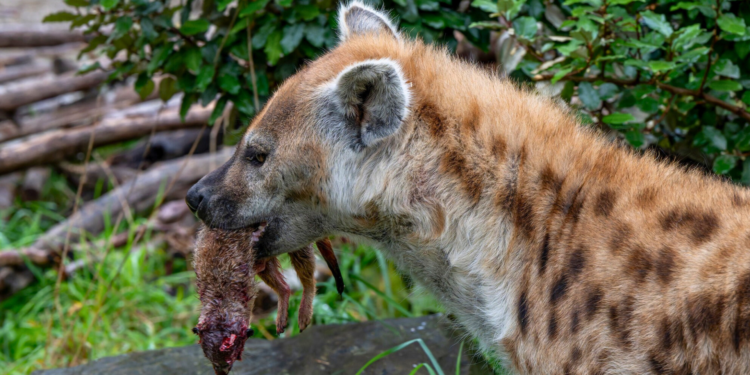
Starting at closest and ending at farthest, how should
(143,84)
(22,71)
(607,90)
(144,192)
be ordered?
1. (607,90)
2. (143,84)
3. (144,192)
4. (22,71)

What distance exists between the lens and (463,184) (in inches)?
80.4

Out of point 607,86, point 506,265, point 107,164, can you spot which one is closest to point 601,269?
point 506,265

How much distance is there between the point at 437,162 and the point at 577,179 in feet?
1.29

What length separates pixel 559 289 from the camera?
191 centimetres

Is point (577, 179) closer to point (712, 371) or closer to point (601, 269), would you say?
point (601, 269)

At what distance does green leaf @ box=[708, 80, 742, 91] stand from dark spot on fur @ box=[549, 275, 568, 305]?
1026 mm

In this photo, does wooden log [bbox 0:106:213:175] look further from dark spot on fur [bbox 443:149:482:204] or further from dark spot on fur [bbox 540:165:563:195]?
dark spot on fur [bbox 540:165:563:195]

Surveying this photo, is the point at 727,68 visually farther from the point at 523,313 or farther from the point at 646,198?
the point at 523,313

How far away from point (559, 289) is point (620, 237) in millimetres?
207

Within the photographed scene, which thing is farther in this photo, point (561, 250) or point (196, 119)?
point (196, 119)

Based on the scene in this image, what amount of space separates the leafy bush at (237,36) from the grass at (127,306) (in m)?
0.97

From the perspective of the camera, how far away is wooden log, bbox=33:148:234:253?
5.23 meters

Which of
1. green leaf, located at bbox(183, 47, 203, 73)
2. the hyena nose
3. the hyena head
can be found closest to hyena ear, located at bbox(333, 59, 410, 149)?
the hyena head

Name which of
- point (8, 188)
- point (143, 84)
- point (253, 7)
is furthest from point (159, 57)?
point (8, 188)
